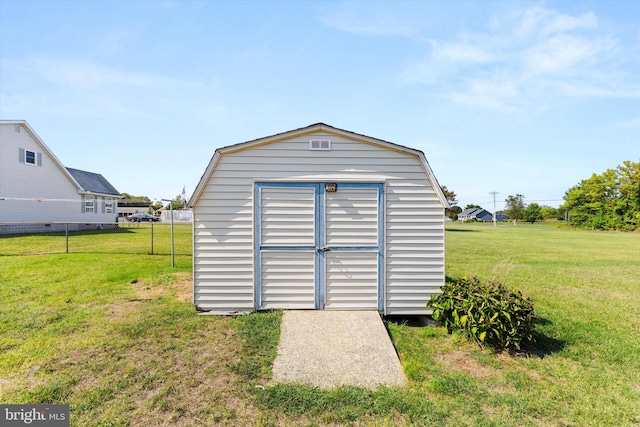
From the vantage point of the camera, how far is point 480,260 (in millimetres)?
11781

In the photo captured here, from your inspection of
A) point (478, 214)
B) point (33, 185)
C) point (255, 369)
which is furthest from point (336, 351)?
point (478, 214)

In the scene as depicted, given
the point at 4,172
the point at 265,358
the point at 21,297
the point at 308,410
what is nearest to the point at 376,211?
the point at 265,358

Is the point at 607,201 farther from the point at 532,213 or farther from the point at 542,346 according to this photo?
the point at 542,346

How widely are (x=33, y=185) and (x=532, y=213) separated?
7566 cm

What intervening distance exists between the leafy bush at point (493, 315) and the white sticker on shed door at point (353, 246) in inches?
52.7

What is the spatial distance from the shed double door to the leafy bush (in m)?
1.32

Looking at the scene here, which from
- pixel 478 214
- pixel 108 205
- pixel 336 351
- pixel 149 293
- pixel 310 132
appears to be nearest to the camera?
pixel 336 351

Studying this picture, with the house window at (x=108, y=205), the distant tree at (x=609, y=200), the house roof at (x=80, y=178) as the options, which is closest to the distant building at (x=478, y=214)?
the distant tree at (x=609, y=200)

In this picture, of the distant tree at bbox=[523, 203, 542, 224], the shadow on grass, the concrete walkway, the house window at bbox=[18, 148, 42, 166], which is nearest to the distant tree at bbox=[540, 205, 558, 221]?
the distant tree at bbox=[523, 203, 542, 224]

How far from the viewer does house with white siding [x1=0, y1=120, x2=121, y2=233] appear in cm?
1755

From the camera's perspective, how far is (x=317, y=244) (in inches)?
209

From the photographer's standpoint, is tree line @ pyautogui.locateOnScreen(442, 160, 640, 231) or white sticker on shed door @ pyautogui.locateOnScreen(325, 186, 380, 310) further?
tree line @ pyautogui.locateOnScreen(442, 160, 640, 231)

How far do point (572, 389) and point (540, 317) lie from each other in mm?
2540

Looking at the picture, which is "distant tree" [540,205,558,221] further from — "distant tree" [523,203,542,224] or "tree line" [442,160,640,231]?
"tree line" [442,160,640,231]
